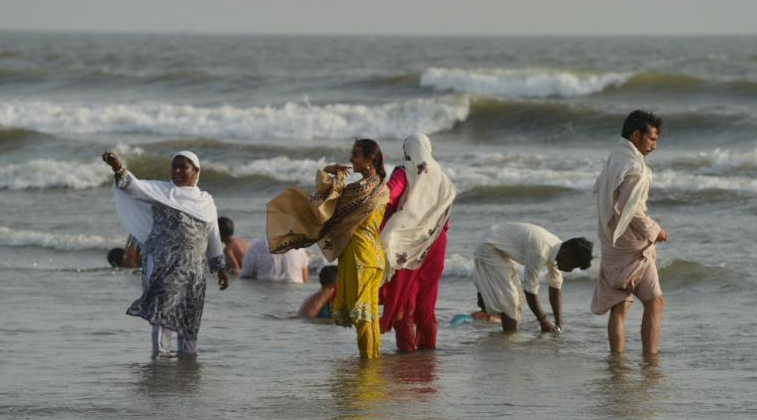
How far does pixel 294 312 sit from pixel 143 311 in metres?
2.74

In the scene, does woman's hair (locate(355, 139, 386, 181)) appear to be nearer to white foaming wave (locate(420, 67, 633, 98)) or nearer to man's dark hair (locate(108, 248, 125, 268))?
man's dark hair (locate(108, 248, 125, 268))

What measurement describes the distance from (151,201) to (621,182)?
251 cm

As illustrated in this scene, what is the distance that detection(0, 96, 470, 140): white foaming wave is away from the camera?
2619 centimetres

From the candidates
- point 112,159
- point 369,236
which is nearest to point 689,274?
point 369,236

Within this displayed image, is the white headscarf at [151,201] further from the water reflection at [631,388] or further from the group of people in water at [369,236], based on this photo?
the water reflection at [631,388]

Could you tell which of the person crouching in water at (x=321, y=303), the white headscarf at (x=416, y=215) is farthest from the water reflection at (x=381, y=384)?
the person crouching in water at (x=321, y=303)

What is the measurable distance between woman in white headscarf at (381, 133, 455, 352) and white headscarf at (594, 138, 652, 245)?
2.80ft

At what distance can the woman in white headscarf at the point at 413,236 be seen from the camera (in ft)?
25.4

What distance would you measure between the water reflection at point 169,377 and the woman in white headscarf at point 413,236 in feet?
4.01

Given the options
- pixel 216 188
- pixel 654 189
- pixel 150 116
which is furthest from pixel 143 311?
pixel 150 116

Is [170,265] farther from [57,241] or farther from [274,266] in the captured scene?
[57,241]

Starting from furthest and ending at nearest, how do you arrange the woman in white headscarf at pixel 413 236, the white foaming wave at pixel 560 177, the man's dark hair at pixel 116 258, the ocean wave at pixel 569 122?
1. the ocean wave at pixel 569 122
2. the white foaming wave at pixel 560 177
3. the man's dark hair at pixel 116 258
4. the woman in white headscarf at pixel 413 236

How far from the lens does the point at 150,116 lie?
28344 millimetres

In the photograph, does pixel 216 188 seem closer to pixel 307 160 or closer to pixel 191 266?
pixel 307 160
